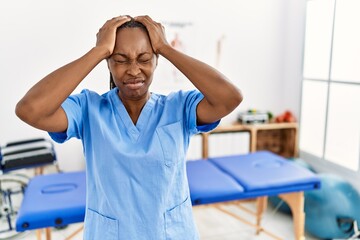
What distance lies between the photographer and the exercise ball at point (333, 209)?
2271 millimetres

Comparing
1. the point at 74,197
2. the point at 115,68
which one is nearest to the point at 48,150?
the point at 74,197

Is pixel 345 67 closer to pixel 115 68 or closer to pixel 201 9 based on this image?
pixel 201 9

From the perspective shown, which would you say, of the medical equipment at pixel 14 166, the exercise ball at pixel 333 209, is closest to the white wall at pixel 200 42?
the medical equipment at pixel 14 166

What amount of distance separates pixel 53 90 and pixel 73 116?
10cm

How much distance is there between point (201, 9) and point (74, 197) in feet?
5.88

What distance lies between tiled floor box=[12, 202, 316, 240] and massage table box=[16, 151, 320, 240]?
1.35 feet

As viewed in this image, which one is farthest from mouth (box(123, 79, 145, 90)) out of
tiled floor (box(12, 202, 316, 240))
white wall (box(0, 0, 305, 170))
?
tiled floor (box(12, 202, 316, 240))

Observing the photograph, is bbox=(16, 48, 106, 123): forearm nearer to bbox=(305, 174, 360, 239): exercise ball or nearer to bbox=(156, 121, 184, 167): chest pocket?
bbox=(156, 121, 184, 167): chest pocket

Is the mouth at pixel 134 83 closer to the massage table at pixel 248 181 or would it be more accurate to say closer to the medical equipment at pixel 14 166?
the massage table at pixel 248 181

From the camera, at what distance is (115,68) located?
0.85 metres

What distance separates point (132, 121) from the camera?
3.07 ft

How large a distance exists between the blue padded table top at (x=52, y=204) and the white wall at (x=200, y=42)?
1.96ft

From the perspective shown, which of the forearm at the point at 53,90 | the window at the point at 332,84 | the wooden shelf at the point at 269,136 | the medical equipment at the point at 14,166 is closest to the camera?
the forearm at the point at 53,90

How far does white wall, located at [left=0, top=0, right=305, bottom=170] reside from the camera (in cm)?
221
